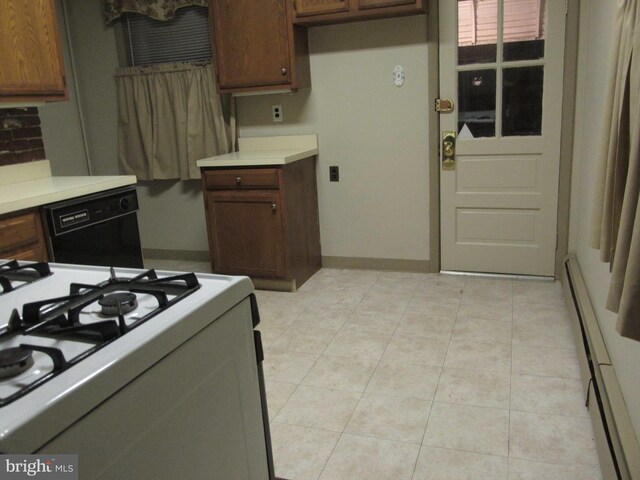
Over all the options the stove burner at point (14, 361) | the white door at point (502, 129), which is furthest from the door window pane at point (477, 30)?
the stove burner at point (14, 361)

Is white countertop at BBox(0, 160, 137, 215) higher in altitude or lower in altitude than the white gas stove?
higher

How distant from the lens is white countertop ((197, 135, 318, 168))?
3.53 metres

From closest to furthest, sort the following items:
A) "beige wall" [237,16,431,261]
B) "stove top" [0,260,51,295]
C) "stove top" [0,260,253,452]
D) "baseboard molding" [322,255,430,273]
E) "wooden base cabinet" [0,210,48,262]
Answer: "stove top" [0,260,253,452] → "stove top" [0,260,51,295] → "wooden base cabinet" [0,210,48,262] → "beige wall" [237,16,431,261] → "baseboard molding" [322,255,430,273]

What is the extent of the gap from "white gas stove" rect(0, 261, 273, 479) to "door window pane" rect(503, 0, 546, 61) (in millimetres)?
2950

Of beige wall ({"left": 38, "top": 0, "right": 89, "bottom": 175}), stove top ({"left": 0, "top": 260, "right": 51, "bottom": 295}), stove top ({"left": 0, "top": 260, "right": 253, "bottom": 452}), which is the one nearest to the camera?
stove top ({"left": 0, "top": 260, "right": 253, "bottom": 452})

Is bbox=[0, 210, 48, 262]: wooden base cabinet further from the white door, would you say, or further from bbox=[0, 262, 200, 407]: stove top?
the white door

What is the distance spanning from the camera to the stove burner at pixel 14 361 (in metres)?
0.79

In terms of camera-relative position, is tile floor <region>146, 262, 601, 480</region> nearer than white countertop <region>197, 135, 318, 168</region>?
Yes

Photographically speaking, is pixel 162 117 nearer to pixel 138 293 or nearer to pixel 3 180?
pixel 3 180

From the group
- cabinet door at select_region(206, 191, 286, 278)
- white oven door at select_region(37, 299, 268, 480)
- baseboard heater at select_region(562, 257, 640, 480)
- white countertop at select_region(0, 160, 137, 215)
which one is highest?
white countertop at select_region(0, 160, 137, 215)

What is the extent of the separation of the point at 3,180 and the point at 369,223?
2355 mm

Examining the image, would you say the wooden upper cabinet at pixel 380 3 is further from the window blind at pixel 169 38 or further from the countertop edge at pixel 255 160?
the window blind at pixel 169 38

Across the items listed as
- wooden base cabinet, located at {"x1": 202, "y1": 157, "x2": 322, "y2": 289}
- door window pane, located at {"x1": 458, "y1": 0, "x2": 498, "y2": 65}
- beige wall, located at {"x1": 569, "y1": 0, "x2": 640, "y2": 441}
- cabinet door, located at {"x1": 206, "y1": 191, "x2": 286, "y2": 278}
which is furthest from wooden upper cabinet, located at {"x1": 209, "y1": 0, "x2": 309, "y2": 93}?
beige wall, located at {"x1": 569, "y1": 0, "x2": 640, "y2": 441}

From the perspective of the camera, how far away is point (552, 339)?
2791 mm
